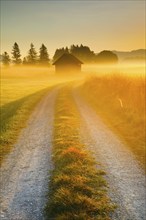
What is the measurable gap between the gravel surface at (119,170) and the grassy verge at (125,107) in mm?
571

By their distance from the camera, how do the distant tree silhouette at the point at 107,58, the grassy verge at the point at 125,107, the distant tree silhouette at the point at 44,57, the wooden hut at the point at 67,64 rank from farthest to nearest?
the distant tree silhouette at the point at 44,57
the distant tree silhouette at the point at 107,58
the wooden hut at the point at 67,64
the grassy verge at the point at 125,107

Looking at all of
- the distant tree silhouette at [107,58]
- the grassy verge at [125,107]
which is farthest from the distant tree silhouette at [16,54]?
the grassy verge at [125,107]

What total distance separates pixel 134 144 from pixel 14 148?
5.62 m

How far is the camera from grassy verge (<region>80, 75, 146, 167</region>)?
14000 millimetres

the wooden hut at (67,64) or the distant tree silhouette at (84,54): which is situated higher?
the distant tree silhouette at (84,54)

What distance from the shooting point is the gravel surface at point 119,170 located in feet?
24.8

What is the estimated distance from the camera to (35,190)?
8.51 metres

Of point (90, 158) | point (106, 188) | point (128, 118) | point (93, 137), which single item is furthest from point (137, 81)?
point (106, 188)

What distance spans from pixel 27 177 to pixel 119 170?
3.34 metres

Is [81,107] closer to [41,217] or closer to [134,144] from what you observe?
[134,144]

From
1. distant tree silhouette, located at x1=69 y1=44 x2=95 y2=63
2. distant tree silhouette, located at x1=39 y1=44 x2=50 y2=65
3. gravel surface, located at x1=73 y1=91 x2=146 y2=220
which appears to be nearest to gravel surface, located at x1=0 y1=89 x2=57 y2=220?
gravel surface, located at x1=73 y1=91 x2=146 y2=220

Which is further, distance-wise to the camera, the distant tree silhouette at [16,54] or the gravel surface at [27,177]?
the distant tree silhouette at [16,54]

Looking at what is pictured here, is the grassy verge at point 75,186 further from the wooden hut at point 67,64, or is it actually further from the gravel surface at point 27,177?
the wooden hut at point 67,64

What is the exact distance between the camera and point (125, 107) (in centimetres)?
2011
